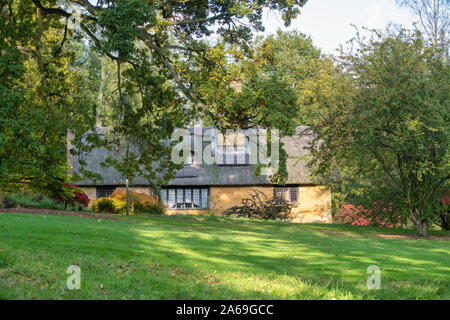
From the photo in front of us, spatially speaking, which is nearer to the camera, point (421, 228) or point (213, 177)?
point (421, 228)

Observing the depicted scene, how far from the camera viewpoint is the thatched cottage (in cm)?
3947

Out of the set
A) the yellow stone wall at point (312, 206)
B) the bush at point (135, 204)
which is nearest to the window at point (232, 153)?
the yellow stone wall at point (312, 206)

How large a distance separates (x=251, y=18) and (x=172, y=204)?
2381 cm

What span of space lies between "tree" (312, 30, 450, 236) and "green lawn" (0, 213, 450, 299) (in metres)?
6.95

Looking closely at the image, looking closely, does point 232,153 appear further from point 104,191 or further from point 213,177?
point 104,191

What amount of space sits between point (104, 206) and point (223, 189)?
11.5m

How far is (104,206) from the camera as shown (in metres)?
31.4

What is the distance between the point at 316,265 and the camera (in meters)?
13.3

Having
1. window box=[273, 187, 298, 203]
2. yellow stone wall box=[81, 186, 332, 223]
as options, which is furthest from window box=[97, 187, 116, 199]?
window box=[273, 187, 298, 203]

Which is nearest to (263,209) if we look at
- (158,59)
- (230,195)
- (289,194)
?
(230,195)

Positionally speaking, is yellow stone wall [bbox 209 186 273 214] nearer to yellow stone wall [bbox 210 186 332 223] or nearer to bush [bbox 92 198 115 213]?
yellow stone wall [bbox 210 186 332 223]

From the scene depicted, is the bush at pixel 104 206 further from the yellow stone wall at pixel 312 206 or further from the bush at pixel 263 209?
the yellow stone wall at pixel 312 206
